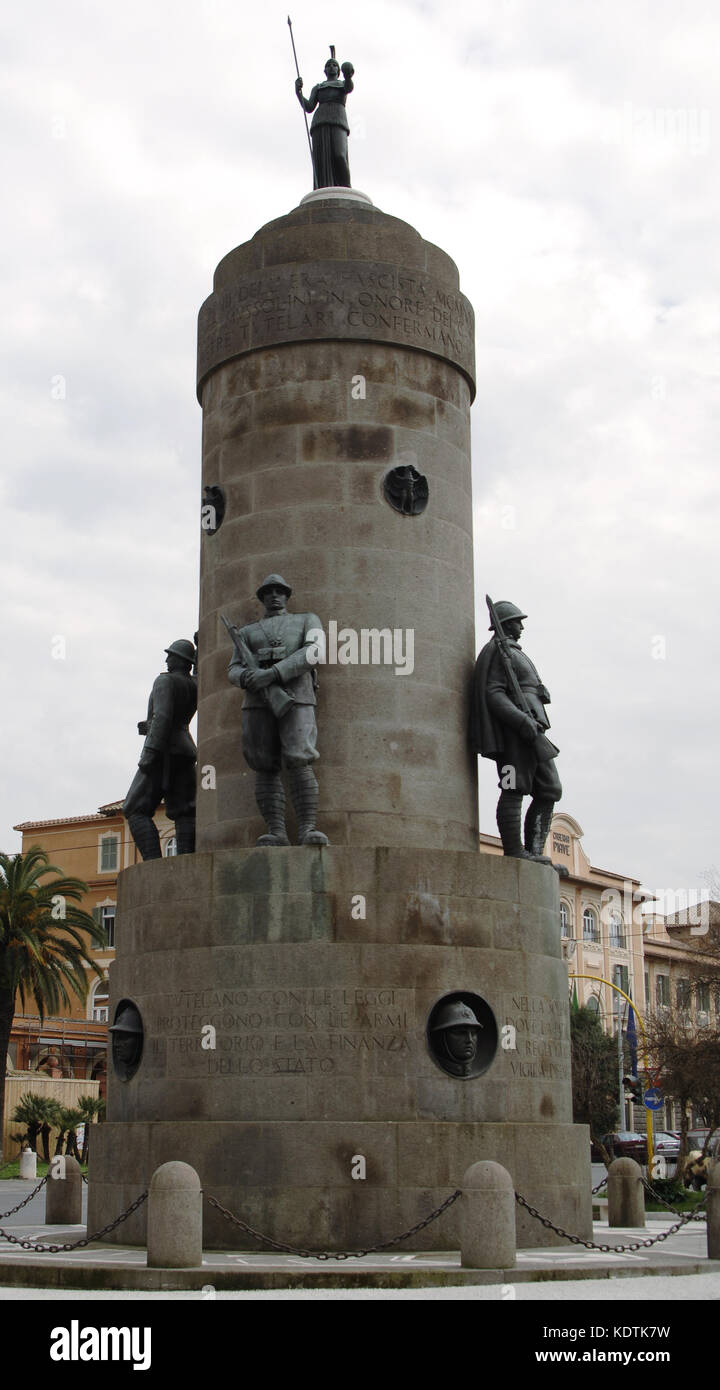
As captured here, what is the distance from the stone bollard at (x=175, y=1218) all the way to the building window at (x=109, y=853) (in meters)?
69.3

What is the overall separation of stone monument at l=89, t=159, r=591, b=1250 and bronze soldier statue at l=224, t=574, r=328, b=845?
0.37m

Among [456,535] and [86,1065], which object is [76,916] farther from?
[456,535]

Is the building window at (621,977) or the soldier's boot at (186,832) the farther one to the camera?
the building window at (621,977)

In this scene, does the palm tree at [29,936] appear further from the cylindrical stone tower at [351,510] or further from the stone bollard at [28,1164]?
the cylindrical stone tower at [351,510]

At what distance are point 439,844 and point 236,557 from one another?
399cm

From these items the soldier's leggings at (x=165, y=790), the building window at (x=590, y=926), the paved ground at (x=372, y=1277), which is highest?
the building window at (x=590, y=926)

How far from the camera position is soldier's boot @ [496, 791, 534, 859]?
18562mm

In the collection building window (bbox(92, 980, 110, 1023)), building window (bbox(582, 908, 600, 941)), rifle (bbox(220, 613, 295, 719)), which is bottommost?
building window (bbox(92, 980, 110, 1023))

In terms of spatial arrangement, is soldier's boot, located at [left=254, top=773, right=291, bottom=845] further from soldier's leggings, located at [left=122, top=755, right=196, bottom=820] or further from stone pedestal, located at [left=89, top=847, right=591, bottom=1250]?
soldier's leggings, located at [left=122, top=755, right=196, bottom=820]

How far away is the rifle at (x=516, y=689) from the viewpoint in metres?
18.0

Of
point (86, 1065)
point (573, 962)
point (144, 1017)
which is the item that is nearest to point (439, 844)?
point (144, 1017)

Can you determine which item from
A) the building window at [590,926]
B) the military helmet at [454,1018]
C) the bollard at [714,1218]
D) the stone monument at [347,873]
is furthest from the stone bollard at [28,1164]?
the building window at [590,926]

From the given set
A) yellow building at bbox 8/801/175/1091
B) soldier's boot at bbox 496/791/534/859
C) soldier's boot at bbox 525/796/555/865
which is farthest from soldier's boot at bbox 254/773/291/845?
yellow building at bbox 8/801/175/1091

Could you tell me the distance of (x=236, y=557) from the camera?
18.5 m
